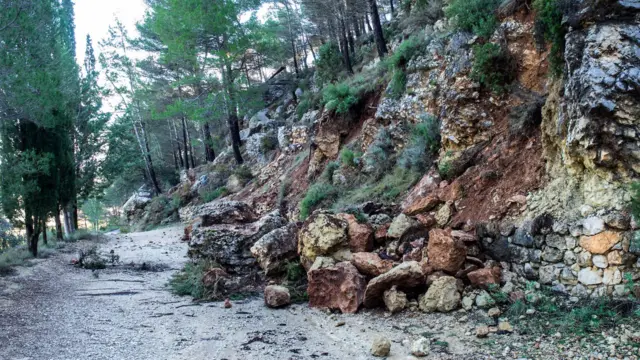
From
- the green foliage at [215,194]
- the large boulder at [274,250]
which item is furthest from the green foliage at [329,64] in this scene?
the large boulder at [274,250]

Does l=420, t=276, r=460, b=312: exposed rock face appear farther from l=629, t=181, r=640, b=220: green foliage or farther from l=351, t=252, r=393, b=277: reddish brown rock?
l=629, t=181, r=640, b=220: green foliage

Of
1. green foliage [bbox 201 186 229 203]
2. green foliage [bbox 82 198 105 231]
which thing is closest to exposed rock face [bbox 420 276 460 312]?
green foliage [bbox 201 186 229 203]

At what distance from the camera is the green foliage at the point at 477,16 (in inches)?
317

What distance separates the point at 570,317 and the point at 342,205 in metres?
6.17

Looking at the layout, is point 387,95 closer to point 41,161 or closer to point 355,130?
point 355,130

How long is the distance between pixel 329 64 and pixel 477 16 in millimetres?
15068

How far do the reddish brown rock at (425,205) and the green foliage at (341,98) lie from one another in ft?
22.8

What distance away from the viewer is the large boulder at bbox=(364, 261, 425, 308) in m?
5.77

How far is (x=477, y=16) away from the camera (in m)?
8.34

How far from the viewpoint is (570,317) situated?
4.49 m

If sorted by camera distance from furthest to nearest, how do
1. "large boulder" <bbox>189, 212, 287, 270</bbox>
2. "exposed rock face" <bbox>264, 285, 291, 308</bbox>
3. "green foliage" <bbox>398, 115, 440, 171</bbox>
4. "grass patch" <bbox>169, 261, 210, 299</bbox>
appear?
"green foliage" <bbox>398, 115, 440, 171</bbox>
"large boulder" <bbox>189, 212, 287, 270</bbox>
"grass patch" <bbox>169, 261, 210, 299</bbox>
"exposed rock face" <bbox>264, 285, 291, 308</bbox>

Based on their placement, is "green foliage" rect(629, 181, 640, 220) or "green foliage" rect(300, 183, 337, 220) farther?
"green foliage" rect(300, 183, 337, 220)

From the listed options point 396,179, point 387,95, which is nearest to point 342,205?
point 396,179

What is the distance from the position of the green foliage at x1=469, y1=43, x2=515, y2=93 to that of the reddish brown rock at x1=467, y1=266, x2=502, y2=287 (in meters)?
3.82
